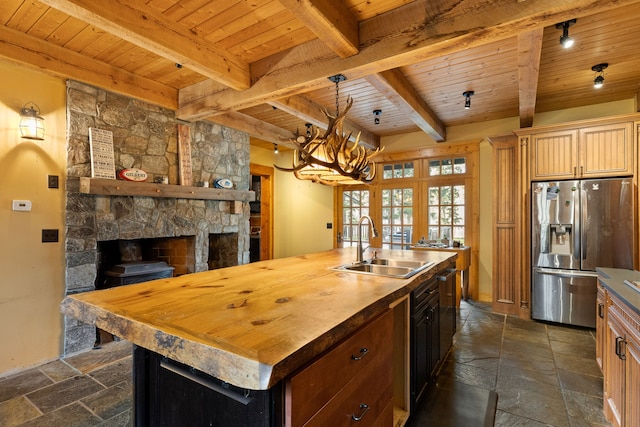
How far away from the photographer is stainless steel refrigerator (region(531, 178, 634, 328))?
130 inches

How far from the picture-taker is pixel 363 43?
2203mm

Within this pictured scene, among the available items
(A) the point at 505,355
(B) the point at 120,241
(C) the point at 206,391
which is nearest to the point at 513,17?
(C) the point at 206,391

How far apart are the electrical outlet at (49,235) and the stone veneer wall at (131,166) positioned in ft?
0.26

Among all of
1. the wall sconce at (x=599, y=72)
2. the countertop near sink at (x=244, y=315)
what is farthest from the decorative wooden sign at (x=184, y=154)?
the wall sconce at (x=599, y=72)

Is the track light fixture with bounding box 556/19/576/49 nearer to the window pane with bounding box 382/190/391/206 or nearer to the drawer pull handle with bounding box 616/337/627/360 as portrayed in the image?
the drawer pull handle with bounding box 616/337/627/360

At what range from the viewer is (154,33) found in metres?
2.10

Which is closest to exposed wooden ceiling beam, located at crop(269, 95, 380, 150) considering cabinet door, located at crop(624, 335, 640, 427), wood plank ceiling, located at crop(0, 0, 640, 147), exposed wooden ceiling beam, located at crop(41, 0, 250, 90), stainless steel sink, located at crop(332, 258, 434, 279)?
wood plank ceiling, located at crop(0, 0, 640, 147)

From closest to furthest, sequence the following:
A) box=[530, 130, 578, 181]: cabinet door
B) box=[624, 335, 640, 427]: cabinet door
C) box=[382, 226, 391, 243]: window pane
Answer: box=[624, 335, 640, 427]: cabinet door → box=[530, 130, 578, 181]: cabinet door → box=[382, 226, 391, 243]: window pane

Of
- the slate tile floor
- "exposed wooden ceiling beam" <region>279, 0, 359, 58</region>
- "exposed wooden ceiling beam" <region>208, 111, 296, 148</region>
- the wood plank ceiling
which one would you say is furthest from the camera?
"exposed wooden ceiling beam" <region>208, 111, 296, 148</region>

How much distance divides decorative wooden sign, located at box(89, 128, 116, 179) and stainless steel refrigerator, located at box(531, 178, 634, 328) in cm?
465

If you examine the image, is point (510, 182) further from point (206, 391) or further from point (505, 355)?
point (206, 391)

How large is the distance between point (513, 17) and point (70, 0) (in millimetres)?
2452

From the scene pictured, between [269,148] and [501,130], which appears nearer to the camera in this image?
[501,130]

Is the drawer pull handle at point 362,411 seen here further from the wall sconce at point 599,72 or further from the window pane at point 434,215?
the window pane at point 434,215
